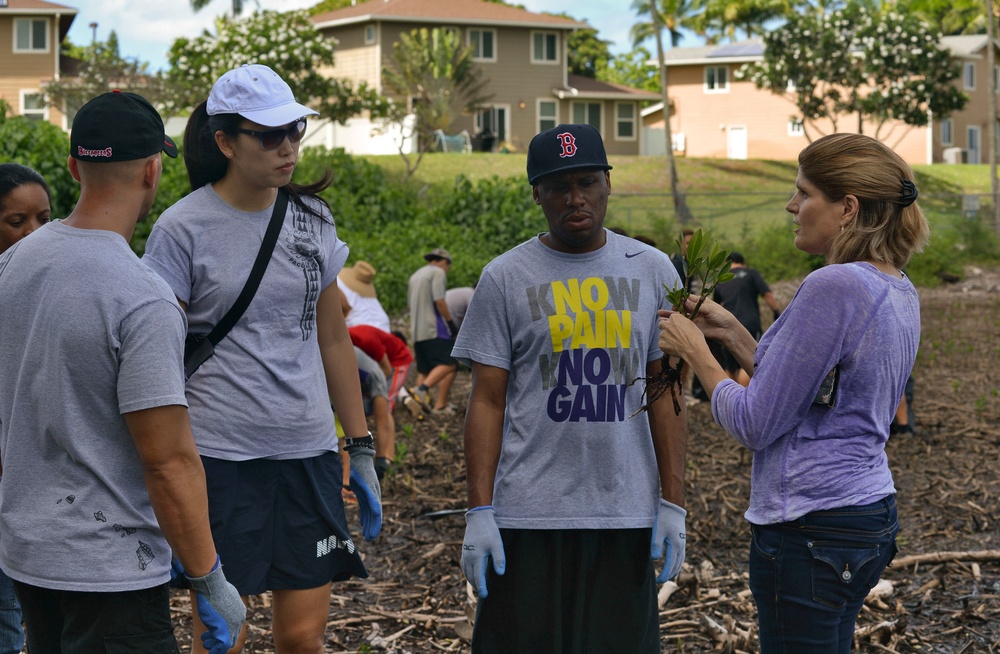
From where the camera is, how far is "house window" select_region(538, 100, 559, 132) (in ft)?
149

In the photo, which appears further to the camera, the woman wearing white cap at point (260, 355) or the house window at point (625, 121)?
the house window at point (625, 121)

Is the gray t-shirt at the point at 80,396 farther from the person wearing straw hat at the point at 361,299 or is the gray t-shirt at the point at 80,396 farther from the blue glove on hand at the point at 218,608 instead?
the person wearing straw hat at the point at 361,299

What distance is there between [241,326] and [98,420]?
1027mm

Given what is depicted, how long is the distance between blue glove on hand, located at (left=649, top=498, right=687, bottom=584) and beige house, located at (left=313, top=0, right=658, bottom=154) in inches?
1519

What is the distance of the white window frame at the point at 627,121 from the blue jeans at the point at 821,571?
1812 inches

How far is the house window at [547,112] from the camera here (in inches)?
1788

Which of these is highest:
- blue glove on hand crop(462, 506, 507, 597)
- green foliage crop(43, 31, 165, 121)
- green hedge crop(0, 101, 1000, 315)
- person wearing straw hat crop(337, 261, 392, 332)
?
green foliage crop(43, 31, 165, 121)

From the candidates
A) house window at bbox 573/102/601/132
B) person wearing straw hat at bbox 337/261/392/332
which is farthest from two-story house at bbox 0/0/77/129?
person wearing straw hat at bbox 337/261/392/332

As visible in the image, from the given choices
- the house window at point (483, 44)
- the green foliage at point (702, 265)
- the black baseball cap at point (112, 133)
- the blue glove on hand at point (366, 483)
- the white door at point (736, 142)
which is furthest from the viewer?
the white door at point (736, 142)

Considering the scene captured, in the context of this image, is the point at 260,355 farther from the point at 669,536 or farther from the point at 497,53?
the point at 497,53

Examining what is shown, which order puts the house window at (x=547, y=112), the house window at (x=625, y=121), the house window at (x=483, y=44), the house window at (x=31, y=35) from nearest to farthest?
the house window at (x=31, y=35) → the house window at (x=483, y=44) → the house window at (x=547, y=112) → the house window at (x=625, y=121)

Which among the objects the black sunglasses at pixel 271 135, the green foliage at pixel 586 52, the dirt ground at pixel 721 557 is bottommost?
the dirt ground at pixel 721 557

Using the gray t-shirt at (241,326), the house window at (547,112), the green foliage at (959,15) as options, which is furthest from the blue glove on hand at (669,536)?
the green foliage at (959,15)

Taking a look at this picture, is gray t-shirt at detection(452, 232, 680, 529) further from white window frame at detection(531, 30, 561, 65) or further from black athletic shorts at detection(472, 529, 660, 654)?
white window frame at detection(531, 30, 561, 65)
